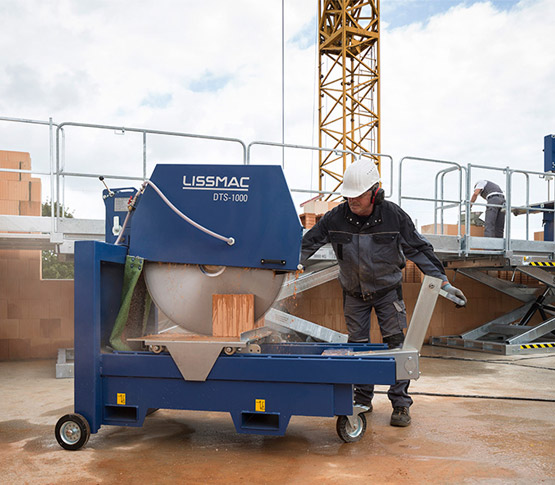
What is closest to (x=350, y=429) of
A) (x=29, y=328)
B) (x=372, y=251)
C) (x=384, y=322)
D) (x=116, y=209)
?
(x=384, y=322)

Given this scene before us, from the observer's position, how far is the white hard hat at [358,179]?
375 cm

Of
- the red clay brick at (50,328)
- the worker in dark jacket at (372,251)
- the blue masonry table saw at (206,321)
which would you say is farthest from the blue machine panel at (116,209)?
the red clay brick at (50,328)

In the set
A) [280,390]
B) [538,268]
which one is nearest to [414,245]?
[280,390]

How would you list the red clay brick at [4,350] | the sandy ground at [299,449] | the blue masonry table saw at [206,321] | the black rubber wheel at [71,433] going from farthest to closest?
→ 1. the red clay brick at [4,350]
2. the black rubber wheel at [71,433]
3. the blue masonry table saw at [206,321]
4. the sandy ground at [299,449]

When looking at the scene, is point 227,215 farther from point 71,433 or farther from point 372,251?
point 71,433

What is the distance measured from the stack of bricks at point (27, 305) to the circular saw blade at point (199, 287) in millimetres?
4564

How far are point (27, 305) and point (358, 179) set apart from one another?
5607mm

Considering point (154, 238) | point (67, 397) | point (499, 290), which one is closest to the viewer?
point (154, 238)

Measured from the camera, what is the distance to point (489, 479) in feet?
9.46

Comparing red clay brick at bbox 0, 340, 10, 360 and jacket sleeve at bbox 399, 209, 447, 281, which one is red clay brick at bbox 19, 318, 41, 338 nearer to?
red clay brick at bbox 0, 340, 10, 360

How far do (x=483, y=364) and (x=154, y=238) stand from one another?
539 cm

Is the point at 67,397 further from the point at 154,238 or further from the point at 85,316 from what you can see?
the point at 154,238

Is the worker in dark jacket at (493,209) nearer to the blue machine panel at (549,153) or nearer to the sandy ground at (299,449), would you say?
the blue machine panel at (549,153)

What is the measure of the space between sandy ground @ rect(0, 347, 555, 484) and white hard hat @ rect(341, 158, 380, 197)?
1707 mm
